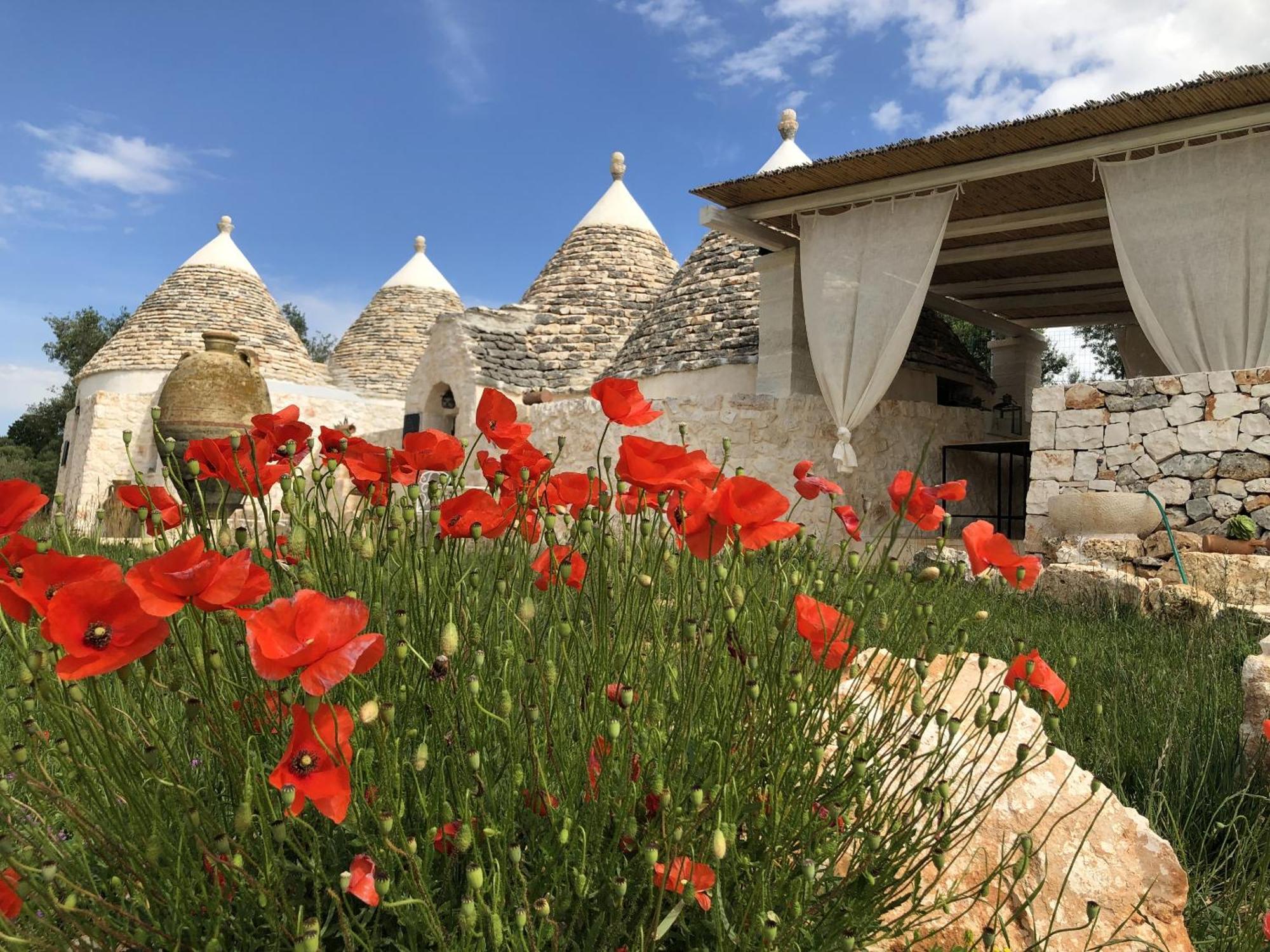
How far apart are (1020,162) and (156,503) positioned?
874cm

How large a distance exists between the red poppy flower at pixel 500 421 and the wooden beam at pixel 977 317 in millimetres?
12198

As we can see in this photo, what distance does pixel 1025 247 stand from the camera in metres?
11.2

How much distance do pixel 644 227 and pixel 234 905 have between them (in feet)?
62.0

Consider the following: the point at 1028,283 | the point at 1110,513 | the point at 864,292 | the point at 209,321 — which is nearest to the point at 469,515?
the point at 1110,513

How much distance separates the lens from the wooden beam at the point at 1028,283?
1244 centimetres

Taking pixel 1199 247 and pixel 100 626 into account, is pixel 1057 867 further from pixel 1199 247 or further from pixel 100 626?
pixel 1199 247

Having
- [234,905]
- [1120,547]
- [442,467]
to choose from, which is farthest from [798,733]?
[1120,547]

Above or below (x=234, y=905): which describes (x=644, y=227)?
above

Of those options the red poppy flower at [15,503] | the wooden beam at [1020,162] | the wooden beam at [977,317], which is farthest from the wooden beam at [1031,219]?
the red poppy flower at [15,503]

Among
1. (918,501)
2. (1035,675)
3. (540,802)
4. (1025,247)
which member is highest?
(1025,247)

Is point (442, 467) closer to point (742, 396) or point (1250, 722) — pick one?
point (1250, 722)

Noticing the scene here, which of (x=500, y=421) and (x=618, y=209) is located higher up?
(x=618, y=209)

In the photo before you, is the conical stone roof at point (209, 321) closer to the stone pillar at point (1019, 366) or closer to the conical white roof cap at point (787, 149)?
the conical white roof cap at point (787, 149)

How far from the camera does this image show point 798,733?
1664 millimetres
